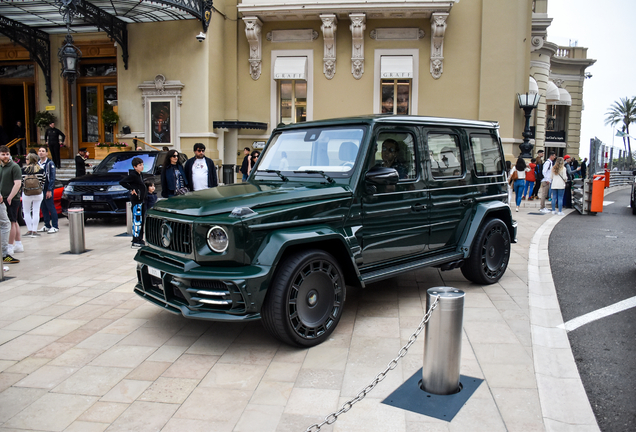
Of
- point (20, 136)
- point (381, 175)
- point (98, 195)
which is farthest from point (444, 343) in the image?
point (20, 136)

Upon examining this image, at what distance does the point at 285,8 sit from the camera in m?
19.5

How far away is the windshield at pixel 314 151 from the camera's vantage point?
498 cm

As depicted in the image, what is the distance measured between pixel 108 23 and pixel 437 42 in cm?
1253

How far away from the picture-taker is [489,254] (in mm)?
6453

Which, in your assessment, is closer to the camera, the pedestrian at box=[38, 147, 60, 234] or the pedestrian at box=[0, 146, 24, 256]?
Answer: the pedestrian at box=[0, 146, 24, 256]

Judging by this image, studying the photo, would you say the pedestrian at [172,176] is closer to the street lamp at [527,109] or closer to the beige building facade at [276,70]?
the beige building facade at [276,70]

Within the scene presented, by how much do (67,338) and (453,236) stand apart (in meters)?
4.25

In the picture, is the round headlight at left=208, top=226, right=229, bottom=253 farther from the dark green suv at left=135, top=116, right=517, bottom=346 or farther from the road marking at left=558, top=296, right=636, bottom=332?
the road marking at left=558, top=296, right=636, bottom=332

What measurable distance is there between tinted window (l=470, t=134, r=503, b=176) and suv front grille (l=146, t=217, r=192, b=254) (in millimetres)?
3701

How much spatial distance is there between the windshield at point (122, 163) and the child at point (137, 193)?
3.63 metres

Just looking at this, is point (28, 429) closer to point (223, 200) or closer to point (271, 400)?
point (271, 400)

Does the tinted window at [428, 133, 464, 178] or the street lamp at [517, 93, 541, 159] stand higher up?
the street lamp at [517, 93, 541, 159]

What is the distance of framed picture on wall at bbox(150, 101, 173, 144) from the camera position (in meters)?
19.8

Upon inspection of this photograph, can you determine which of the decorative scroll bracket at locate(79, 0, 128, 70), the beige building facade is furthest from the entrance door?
the decorative scroll bracket at locate(79, 0, 128, 70)
